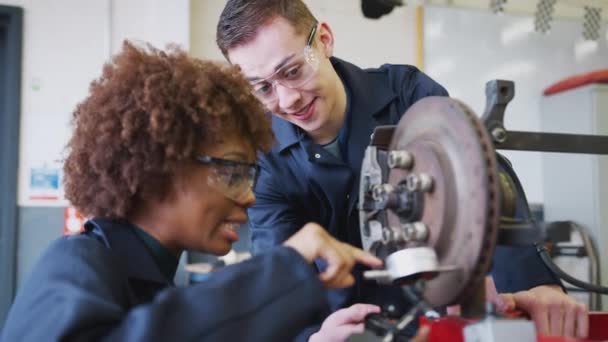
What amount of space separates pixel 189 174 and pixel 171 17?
211 cm

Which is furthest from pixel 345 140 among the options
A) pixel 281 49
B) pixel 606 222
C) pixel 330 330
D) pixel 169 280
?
pixel 606 222

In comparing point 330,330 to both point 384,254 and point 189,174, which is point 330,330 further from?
point 189,174

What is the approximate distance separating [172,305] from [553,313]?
0.69 m

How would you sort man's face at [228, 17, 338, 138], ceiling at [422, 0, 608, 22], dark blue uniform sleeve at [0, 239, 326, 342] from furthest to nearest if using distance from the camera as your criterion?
1. ceiling at [422, 0, 608, 22]
2. man's face at [228, 17, 338, 138]
3. dark blue uniform sleeve at [0, 239, 326, 342]

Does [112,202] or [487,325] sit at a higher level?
[112,202]

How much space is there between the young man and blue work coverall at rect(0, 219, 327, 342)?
1.90ft

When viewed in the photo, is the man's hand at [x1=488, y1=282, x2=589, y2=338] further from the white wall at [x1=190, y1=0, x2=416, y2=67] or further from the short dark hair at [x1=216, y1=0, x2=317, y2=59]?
the white wall at [x1=190, y1=0, x2=416, y2=67]

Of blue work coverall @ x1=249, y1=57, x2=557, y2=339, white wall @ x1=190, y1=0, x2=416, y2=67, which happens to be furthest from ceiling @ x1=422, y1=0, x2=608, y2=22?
blue work coverall @ x1=249, y1=57, x2=557, y2=339

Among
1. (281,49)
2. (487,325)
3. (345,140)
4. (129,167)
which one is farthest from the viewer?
(345,140)

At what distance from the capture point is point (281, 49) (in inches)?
48.9

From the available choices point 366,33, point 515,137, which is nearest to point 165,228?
point 515,137

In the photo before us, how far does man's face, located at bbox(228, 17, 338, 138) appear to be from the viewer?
1.24m

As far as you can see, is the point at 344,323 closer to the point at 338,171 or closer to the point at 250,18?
the point at 338,171

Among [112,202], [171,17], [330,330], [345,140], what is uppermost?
[171,17]
